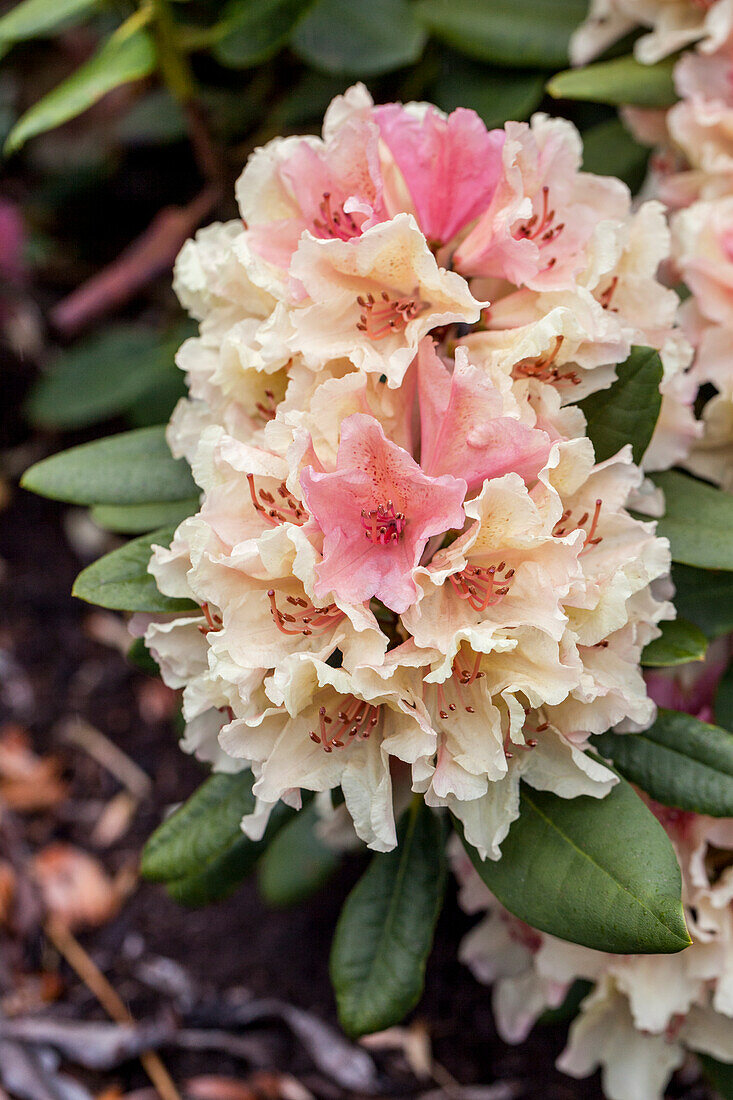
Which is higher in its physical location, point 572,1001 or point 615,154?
point 615,154

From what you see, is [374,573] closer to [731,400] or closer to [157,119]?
[731,400]

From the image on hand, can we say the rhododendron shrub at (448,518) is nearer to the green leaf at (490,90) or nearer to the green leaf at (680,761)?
the green leaf at (680,761)

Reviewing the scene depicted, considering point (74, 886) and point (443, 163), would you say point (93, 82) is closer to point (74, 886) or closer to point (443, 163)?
point (443, 163)

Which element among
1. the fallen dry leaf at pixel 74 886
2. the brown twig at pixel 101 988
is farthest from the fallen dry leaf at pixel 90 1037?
the fallen dry leaf at pixel 74 886

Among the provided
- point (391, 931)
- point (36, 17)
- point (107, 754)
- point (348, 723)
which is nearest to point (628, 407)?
point (348, 723)

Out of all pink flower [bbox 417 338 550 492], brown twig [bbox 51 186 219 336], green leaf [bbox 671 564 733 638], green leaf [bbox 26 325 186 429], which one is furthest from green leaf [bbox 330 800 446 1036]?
brown twig [bbox 51 186 219 336]

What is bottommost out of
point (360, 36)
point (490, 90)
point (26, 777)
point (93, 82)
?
point (26, 777)

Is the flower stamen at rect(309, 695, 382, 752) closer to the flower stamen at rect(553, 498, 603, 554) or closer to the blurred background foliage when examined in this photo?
the flower stamen at rect(553, 498, 603, 554)
